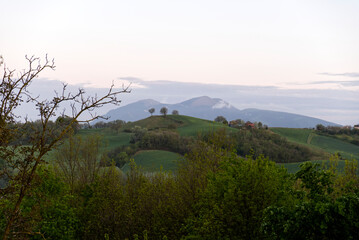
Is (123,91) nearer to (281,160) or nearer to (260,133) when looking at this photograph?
(281,160)

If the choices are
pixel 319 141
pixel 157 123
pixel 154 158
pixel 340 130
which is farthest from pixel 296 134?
pixel 154 158

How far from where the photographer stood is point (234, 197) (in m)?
14.3

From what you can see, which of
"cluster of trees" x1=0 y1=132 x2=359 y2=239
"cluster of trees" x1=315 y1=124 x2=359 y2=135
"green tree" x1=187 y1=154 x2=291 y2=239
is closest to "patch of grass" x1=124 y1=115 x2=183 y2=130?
"cluster of trees" x1=315 y1=124 x2=359 y2=135

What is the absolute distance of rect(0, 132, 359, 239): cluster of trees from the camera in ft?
32.1

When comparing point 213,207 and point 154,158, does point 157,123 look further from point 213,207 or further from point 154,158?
point 213,207

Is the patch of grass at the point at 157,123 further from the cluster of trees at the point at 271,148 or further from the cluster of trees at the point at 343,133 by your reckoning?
the cluster of trees at the point at 343,133

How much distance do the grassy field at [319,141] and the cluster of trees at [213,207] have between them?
66.0m

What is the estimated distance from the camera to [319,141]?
95125 millimetres

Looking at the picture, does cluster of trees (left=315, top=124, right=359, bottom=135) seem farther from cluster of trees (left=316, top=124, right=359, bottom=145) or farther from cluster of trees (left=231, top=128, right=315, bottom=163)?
cluster of trees (left=231, top=128, right=315, bottom=163)

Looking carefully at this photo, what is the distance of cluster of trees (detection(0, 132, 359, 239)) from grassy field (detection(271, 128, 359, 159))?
6601 centimetres

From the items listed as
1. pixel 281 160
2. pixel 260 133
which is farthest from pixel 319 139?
pixel 281 160

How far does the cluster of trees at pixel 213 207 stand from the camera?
977cm

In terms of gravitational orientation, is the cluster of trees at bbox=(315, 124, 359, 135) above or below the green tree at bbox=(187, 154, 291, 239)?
below

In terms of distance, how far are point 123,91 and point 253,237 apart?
917 centimetres
